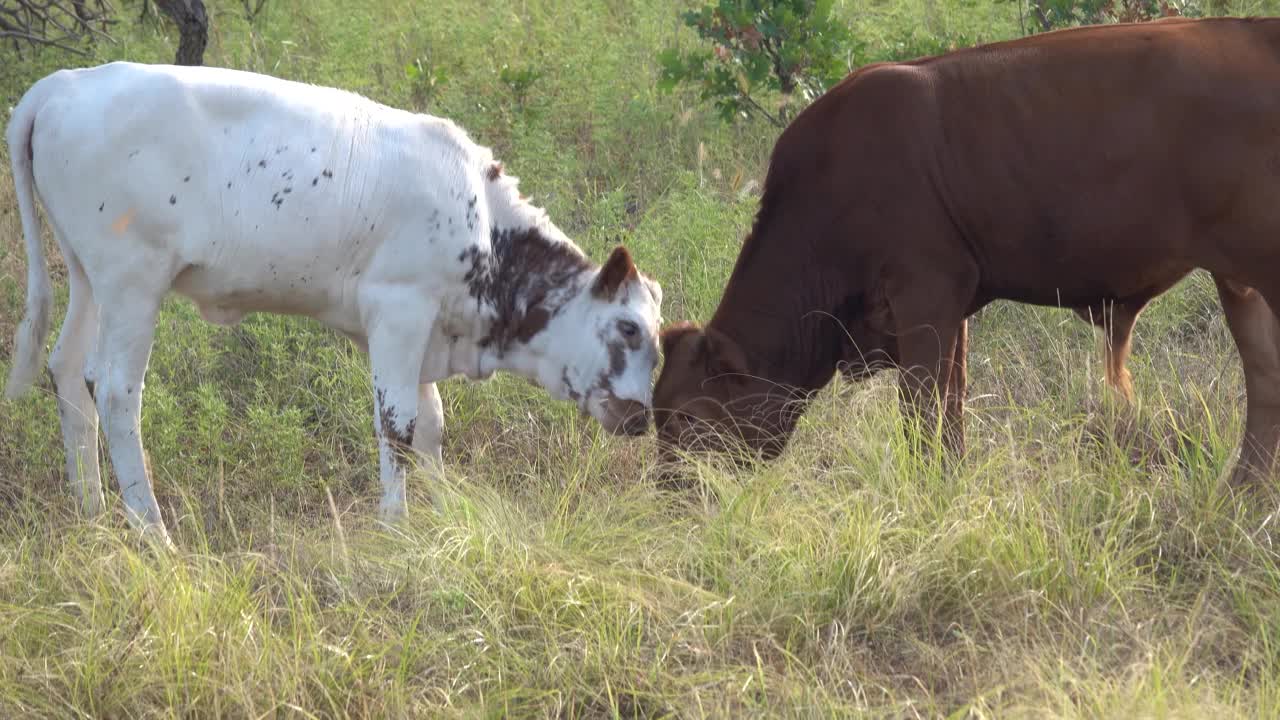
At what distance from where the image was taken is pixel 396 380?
18.2 ft

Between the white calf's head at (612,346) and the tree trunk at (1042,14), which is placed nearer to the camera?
the white calf's head at (612,346)

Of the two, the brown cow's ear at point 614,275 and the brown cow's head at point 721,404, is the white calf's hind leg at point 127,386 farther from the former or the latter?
the brown cow's head at point 721,404

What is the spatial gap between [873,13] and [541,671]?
7239 mm

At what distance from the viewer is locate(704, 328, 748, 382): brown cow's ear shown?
5648 mm

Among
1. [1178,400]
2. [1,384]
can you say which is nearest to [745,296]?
[1178,400]

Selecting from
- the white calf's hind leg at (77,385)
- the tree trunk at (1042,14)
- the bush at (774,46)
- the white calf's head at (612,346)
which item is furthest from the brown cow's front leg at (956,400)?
the tree trunk at (1042,14)

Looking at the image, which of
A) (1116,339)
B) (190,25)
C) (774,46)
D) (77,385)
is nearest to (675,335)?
(1116,339)

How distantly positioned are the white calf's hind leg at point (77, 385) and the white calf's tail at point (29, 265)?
159mm

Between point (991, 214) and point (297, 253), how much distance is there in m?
2.42

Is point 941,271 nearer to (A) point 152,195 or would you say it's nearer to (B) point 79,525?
(A) point 152,195

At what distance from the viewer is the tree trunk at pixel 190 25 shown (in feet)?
26.9

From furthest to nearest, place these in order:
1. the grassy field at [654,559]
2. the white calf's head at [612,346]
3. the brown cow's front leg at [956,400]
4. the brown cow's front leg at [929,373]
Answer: the white calf's head at [612,346] < the brown cow's front leg at [956,400] < the brown cow's front leg at [929,373] < the grassy field at [654,559]

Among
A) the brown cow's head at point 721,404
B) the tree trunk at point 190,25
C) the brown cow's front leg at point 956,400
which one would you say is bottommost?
the brown cow's head at point 721,404

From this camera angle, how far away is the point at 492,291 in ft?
18.8
